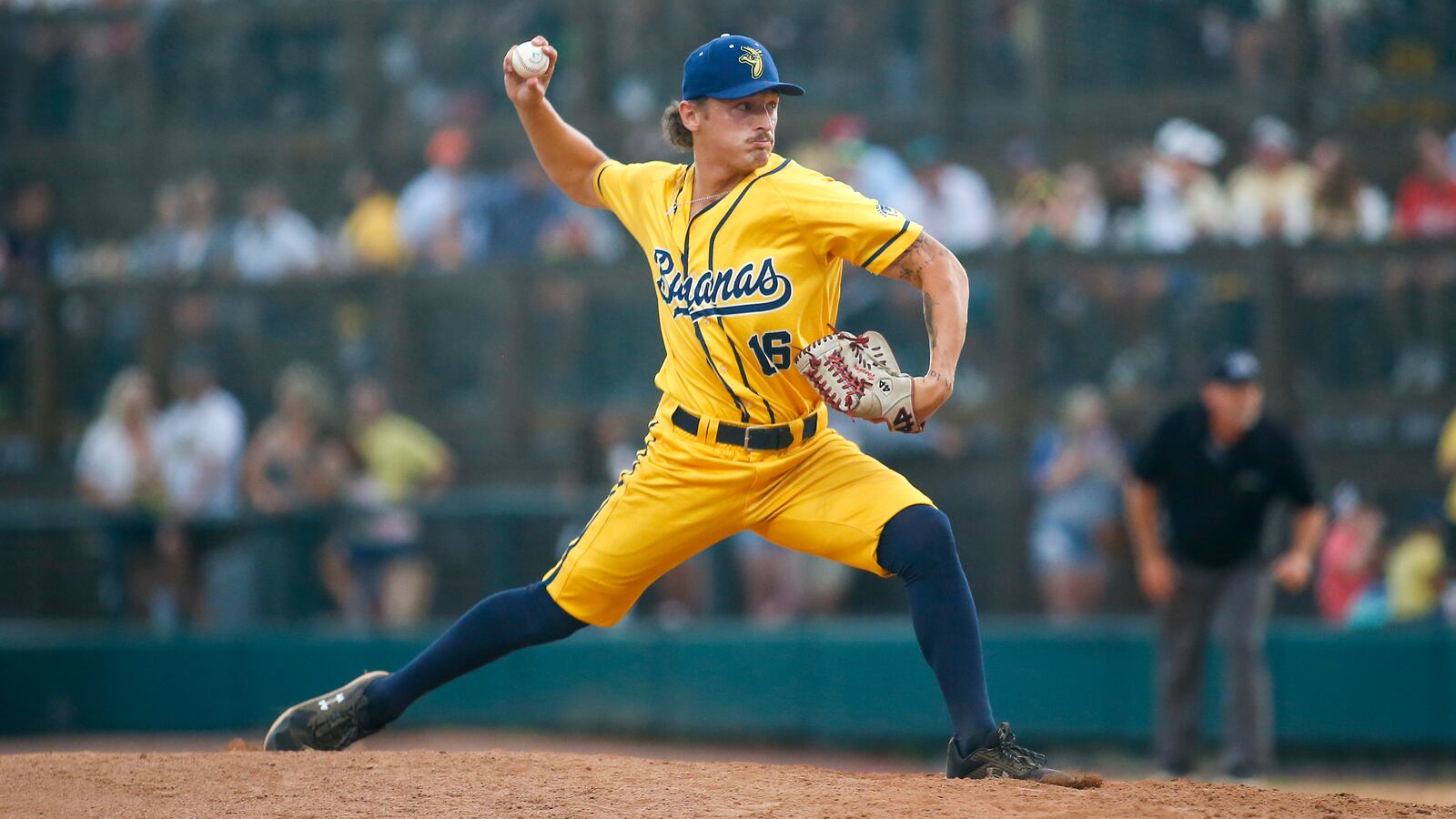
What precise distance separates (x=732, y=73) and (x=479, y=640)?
5.59 feet

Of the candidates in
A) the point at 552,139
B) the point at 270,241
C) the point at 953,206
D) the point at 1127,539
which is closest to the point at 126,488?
the point at 270,241

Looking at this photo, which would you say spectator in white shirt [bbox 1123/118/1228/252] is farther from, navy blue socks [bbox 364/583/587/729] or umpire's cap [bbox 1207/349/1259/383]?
navy blue socks [bbox 364/583/587/729]

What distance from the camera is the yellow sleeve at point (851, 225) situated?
4.55 m

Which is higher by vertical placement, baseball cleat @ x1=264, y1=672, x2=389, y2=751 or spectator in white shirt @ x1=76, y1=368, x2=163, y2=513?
spectator in white shirt @ x1=76, y1=368, x2=163, y2=513

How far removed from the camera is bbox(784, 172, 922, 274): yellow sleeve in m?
4.55

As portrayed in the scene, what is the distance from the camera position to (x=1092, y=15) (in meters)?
10.3

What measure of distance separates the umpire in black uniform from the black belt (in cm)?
349

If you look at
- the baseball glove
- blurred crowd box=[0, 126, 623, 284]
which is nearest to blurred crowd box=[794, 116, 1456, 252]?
blurred crowd box=[0, 126, 623, 284]

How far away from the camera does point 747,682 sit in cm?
966

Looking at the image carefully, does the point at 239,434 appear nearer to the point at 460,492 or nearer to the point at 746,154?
the point at 460,492

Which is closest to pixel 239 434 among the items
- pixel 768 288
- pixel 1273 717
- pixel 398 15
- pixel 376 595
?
pixel 376 595

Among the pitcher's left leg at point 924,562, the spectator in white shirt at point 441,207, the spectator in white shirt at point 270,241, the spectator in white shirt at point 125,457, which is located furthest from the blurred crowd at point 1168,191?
the pitcher's left leg at point 924,562

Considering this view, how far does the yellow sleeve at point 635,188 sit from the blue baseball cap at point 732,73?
322 mm

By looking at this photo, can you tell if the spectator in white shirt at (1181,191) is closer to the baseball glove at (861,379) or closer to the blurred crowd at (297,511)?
the blurred crowd at (297,511)
